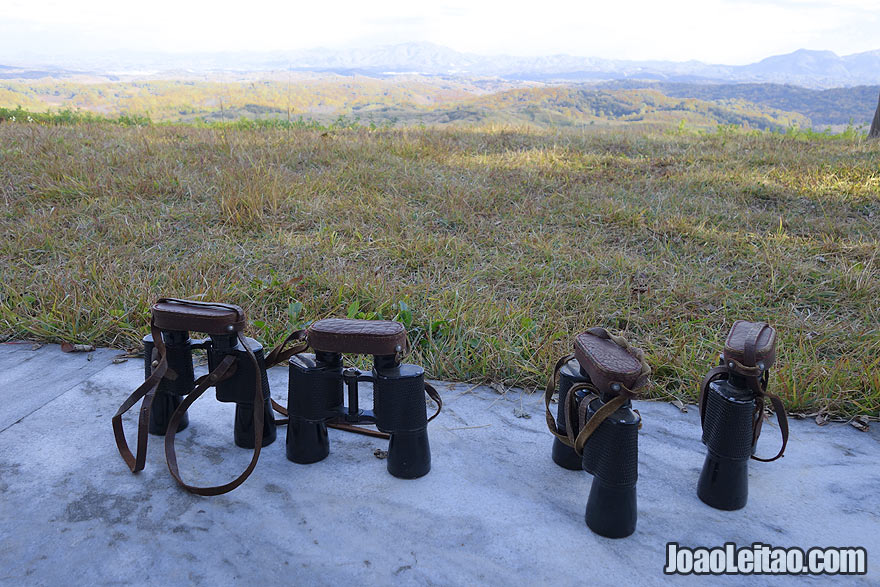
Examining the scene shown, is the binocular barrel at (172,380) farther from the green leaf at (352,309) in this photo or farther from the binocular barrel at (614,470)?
the binocular barrel at (614,470)

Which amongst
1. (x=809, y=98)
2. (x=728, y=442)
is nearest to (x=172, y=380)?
(x=728, y=442)

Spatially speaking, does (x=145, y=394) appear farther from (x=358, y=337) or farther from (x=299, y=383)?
(x=358, y=337)

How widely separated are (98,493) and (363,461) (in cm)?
77

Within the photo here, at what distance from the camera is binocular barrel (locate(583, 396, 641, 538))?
4.75ft

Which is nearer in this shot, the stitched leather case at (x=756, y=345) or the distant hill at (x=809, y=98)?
the stitched leather case at (x=756, y=345)

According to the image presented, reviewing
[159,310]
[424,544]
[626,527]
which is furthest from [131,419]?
[626,527]

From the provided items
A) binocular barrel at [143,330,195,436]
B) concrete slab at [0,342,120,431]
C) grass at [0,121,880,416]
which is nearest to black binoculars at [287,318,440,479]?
binocular barrel at [143,330,195,436]

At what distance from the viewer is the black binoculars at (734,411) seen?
5.08ft

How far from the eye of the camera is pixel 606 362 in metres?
1.51

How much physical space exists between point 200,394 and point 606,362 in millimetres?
1187

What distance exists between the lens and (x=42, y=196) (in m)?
4.52

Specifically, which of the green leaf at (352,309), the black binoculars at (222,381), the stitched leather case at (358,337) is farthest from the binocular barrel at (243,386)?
the green leaf at (352,309)

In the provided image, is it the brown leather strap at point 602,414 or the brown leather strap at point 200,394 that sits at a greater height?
the brown leather strap at point 602,414

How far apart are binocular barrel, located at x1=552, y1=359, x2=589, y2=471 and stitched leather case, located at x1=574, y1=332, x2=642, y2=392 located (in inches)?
4.6
